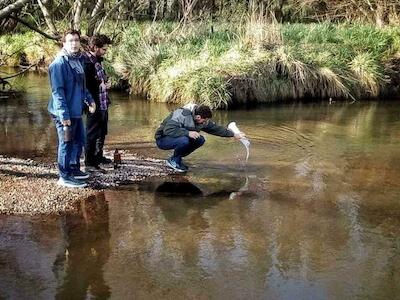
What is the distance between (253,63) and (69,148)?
25.0ft

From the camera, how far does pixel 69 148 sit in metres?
6.09

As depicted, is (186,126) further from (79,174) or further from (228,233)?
(228,233)

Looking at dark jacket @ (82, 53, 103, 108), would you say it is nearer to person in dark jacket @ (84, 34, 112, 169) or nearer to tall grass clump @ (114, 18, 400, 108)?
person in dark jacket @ (84, 34, 112, 169)

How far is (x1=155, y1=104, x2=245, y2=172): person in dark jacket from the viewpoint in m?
6.83

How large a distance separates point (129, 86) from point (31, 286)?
10.9 m

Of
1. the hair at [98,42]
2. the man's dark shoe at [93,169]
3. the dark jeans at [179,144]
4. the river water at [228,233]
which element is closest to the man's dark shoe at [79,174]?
the man's dark shoe at [93,169]

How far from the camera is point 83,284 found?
4.06 m

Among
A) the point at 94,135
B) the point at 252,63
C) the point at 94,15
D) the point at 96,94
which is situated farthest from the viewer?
the point at 94,15

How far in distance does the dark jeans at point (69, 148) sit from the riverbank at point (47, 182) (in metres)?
0.22

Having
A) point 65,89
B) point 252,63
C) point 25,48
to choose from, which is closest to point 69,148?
point 65,89

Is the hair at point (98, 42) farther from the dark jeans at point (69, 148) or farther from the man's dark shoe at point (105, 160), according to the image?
the man's dark shoe at point (105, 160)

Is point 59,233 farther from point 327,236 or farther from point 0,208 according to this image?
point 327,236

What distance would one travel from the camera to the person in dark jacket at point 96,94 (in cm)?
646

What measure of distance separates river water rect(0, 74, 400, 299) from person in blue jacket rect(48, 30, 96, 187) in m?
0.59
